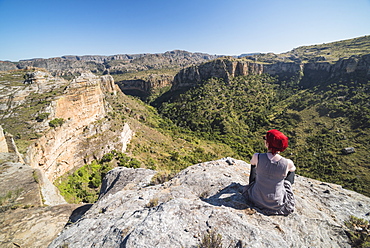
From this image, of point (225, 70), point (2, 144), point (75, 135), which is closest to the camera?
point (2, 144)

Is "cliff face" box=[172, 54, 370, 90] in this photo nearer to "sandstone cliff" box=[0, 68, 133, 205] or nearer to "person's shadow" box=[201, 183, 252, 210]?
"sandstone cliff" box=[0, 68, 133, 205]

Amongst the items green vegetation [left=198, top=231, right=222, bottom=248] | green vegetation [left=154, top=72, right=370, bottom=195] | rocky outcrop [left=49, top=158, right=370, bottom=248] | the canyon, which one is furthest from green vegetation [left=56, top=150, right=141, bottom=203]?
green vegetation [left=154, top=72, right=370, bottom=195]

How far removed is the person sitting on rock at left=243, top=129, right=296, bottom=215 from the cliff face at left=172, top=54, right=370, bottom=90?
9067 centimetres

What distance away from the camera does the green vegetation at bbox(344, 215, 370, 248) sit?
3125mm

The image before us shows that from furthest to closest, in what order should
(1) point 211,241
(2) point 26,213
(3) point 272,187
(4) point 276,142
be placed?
(2) point 26,213
(3) point 272,187
(4) point 276,142
(1) point 211,241

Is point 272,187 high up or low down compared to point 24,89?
down

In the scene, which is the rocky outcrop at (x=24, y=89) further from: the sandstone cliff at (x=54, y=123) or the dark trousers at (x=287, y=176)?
the dark trousers at (x=287, y=176)

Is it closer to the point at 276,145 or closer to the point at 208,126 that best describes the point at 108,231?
the point at 276,145

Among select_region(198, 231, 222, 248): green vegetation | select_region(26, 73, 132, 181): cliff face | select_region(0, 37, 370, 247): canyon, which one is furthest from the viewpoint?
select_region(26, 73, 132, 181): cliff face

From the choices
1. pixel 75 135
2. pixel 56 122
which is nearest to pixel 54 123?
pixel 56 122

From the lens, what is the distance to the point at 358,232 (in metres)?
3.43

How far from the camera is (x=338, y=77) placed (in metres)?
68.8

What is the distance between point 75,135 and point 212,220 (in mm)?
24406

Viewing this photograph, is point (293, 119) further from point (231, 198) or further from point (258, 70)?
point (231, 198)
